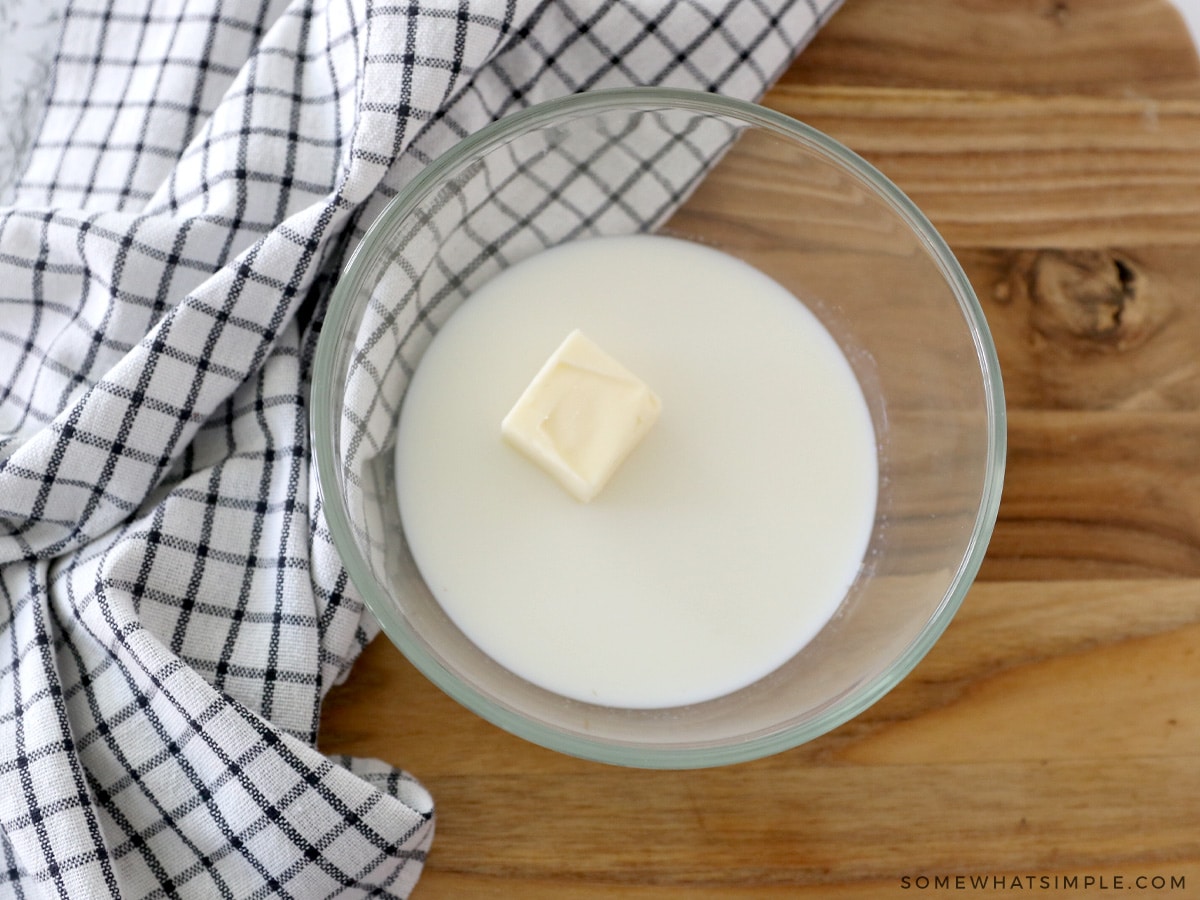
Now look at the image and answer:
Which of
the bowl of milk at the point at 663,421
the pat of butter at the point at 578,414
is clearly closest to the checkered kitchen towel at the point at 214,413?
the bowl of milk at the point at 663,421

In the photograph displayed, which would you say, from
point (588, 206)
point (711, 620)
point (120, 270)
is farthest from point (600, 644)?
point (120, 270)

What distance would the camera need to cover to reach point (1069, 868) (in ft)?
3.24

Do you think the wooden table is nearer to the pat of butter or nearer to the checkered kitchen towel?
the checkered kitchen towel

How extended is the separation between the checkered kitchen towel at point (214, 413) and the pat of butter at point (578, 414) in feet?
0.70

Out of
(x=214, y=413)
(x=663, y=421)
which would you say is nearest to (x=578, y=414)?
(x=663, y=421)

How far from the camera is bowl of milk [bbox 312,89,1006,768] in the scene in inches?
36.3

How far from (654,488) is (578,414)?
0.39ft

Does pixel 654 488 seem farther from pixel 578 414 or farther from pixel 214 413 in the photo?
pixel 214 413

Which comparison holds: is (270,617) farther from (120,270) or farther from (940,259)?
(940,259)

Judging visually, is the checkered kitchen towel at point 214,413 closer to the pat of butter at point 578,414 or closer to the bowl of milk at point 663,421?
the bowl of milk at point 663,421

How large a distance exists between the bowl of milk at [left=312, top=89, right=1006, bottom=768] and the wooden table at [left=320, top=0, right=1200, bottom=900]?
0.08 metres

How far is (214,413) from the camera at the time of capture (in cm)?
97

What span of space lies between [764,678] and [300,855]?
45 cm

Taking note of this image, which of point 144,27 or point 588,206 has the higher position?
point 144,27
